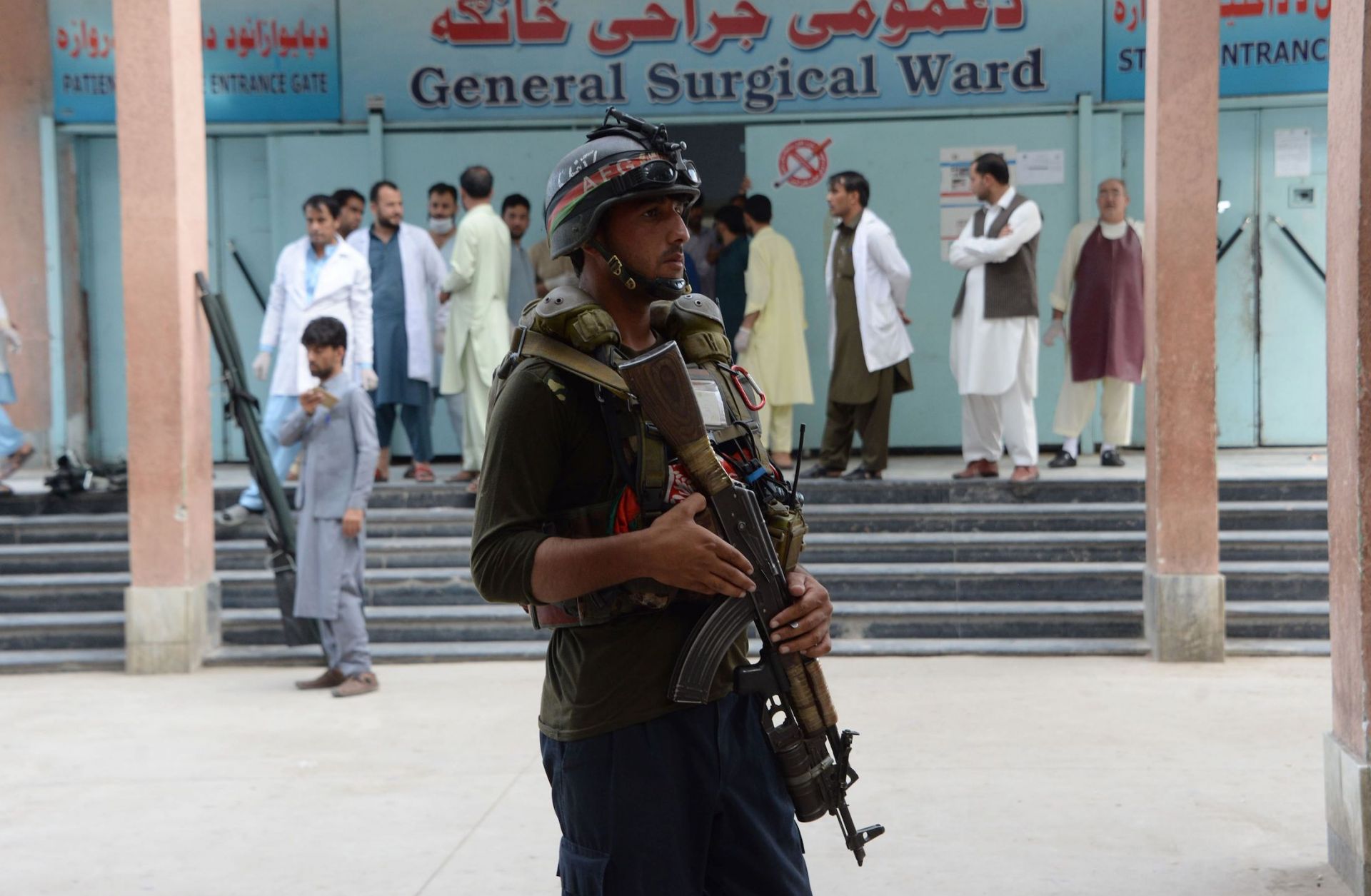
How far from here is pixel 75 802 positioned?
5.66 m

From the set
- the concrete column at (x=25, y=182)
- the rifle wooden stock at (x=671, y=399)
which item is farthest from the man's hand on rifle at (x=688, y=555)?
the concrete column at (x=25, y=182)

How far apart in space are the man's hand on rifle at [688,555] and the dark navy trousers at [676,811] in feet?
0.87

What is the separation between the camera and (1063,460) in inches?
405

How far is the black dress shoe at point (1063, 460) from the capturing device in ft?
33.5

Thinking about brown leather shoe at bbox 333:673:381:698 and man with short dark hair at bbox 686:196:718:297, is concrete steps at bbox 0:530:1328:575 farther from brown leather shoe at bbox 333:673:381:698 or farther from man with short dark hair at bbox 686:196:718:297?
man with short dark hair at bbox 686:196:718:297

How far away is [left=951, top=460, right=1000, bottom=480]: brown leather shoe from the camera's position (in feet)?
30.5

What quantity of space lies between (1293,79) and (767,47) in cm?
374

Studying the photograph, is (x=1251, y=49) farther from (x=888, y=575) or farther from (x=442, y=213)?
(x=442, y=213)

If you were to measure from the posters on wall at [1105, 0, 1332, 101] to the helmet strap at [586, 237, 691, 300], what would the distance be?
30.0 ft

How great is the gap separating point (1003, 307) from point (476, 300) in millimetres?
3231

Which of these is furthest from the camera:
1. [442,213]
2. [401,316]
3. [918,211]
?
[918,211]

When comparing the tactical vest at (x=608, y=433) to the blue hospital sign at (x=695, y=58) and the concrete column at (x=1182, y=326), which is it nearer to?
the concrete column at (x=1182, y=326)

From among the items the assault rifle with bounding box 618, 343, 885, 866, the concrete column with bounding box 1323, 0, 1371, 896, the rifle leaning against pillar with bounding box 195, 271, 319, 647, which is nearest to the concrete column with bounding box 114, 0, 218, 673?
the rifle leaning against pillar with bounding box 195, 271, 319, 647

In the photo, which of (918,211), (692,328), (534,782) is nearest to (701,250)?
(918,211)
